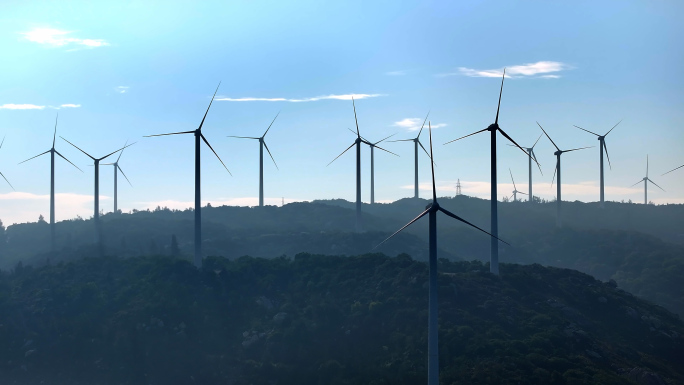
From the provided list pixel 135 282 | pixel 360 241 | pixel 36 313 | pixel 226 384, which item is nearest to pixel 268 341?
pixel 226 384

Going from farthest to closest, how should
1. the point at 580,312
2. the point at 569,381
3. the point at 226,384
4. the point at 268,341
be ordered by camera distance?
the point at 580,312, the point at 268,341, the point at 226,384, the point at 569,381

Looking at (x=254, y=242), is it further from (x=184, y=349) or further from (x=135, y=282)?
(x=184, y=349)

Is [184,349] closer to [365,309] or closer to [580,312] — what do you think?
[365,309]

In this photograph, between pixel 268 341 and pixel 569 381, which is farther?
pixel 268 341

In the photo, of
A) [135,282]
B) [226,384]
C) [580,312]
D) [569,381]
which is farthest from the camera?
[135,282]

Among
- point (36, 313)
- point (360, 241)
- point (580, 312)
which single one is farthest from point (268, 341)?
point (360, 241)

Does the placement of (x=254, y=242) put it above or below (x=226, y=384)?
above
